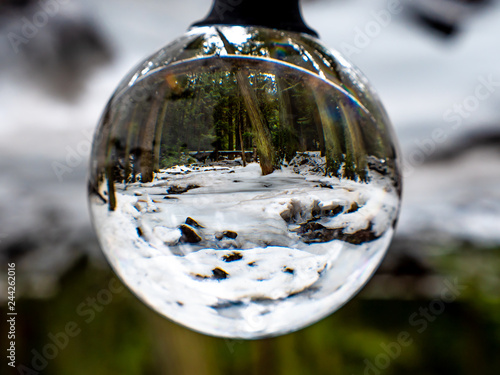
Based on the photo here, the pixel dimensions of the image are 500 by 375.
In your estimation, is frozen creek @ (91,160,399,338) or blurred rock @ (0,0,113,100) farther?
blurred rock @ (0,0,113,100)

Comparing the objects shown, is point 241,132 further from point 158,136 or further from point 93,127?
point 93,127

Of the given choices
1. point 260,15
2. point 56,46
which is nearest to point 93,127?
point 56,46

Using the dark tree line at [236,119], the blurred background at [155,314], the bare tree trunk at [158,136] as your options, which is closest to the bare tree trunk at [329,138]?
the dark tree line at [236,119]

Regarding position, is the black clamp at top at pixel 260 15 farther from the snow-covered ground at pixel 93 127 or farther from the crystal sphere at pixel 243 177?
the snow-covered ground at pixel 93 127

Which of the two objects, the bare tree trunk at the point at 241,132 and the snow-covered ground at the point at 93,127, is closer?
the bare tree trunk at the point at 241,132

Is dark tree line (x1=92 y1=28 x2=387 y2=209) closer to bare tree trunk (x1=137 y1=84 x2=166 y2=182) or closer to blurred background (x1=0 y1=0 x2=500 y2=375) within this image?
bare tree trunk (x1=137 y1=84 x2=166 y2=182)

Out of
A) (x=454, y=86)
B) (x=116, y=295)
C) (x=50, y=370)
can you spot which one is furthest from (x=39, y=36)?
(x=454, y=86)

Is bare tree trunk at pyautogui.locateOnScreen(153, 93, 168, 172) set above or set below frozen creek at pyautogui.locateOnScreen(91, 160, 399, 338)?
above

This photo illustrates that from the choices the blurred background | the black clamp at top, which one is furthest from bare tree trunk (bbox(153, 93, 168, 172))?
the blurred background
